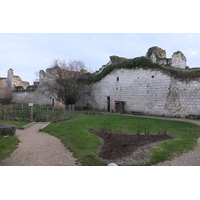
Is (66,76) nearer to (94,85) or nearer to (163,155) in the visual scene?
(94,85)

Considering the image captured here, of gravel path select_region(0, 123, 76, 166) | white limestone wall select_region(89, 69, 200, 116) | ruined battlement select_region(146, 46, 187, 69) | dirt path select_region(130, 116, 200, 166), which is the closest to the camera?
dirt path select_region(130, 116, 200, 166)

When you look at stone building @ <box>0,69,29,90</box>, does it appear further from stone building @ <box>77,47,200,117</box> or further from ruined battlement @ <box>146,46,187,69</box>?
ruined battlement @ <box>146,46,187,69</box>

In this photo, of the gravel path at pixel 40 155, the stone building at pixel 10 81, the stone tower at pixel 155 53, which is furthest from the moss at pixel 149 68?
the stone building at pixel 10 81

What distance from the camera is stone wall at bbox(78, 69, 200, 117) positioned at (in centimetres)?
1360

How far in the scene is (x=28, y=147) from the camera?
5.48 meters

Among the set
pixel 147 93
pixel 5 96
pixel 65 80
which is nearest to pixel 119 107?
pixel 147 93

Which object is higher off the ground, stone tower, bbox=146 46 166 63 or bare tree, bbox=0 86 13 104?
stone tower, bbox=146 46 166 63

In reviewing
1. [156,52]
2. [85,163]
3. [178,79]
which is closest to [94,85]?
[156,52]

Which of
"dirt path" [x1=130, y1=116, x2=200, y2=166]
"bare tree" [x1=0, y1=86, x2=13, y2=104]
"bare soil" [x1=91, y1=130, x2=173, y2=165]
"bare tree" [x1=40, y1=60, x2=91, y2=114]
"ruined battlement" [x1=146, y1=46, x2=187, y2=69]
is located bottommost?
"dirt path" [x1=130, y1=116, x2=200, y2=166]

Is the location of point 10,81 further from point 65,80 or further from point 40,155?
point 40,155

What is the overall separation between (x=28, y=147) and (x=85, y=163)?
2670 mm

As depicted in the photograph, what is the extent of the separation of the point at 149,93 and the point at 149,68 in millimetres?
2707

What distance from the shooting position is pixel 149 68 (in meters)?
16.5

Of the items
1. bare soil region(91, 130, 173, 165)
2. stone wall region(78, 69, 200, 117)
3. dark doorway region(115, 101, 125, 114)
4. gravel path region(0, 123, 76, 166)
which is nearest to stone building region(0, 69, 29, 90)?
stone wall region(78, 69, 200, 117)
